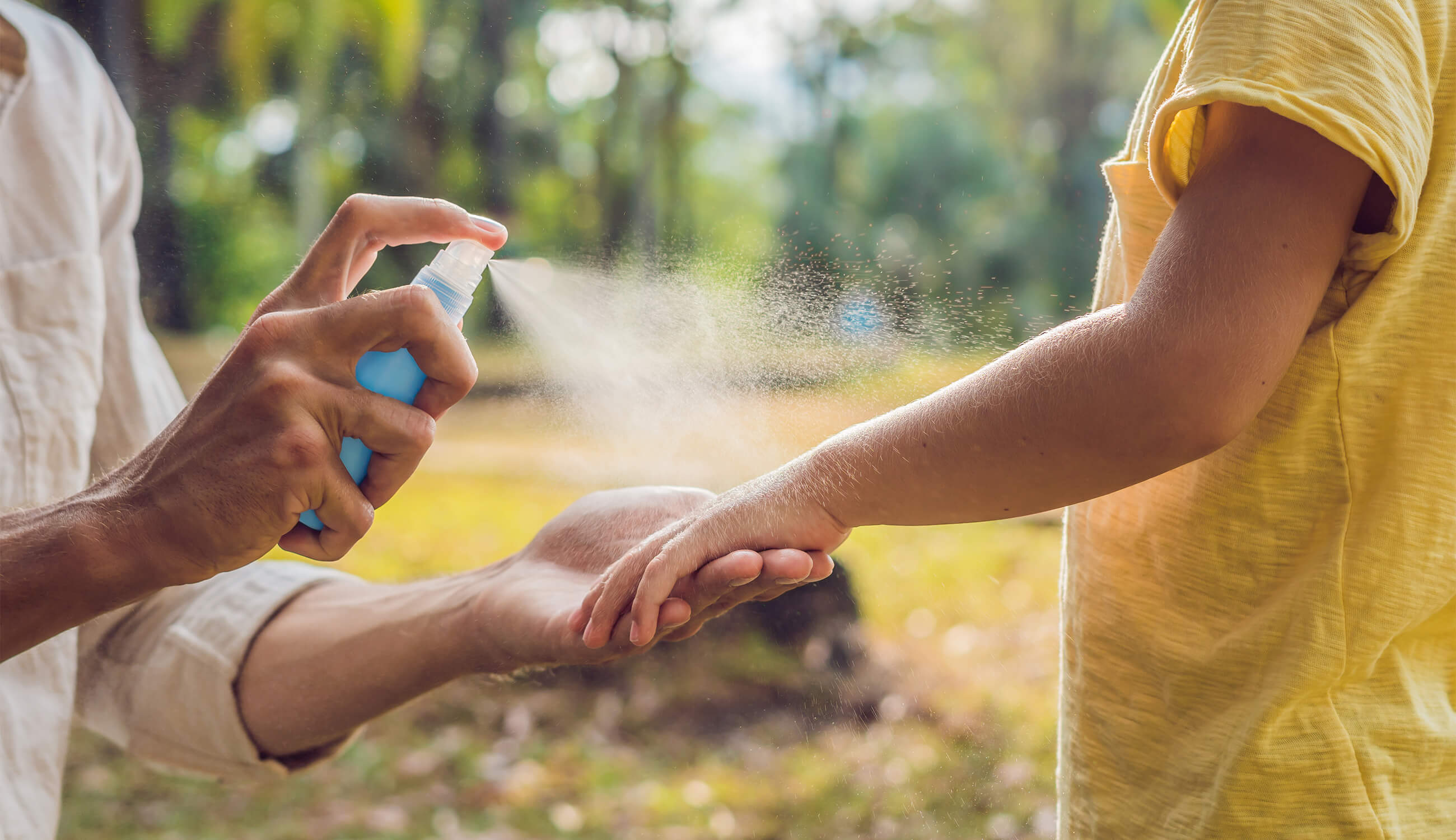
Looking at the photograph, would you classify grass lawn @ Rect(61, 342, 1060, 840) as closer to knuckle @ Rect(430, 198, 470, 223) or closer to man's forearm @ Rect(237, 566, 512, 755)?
man's forearm @ Rect(237, 566, 512, 755)

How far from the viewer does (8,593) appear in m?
0.78

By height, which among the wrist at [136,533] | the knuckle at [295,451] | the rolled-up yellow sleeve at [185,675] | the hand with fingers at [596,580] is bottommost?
the rolled-up yellow sleeve at [185,675]

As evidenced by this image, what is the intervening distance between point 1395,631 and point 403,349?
77 centimetres

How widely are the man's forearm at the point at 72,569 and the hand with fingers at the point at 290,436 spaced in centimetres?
2

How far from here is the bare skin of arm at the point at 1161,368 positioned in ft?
2.08

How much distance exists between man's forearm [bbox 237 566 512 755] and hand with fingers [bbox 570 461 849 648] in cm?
26

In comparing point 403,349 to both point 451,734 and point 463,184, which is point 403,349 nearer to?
point 451,734

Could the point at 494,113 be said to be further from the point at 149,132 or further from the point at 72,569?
the point at 72,569

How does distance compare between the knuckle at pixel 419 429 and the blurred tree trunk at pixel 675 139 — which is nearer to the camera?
the knuckle at pixel 419 429

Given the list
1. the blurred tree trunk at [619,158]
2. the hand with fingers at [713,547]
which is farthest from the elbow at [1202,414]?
the blurred tree trunk at [619,158]

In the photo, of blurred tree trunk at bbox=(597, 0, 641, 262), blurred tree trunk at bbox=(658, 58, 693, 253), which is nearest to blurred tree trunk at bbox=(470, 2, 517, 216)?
blurred tree trunk at bbox=(597, 0, 641, 262)

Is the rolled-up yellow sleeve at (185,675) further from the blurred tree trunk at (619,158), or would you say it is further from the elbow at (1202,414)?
the blurred tree trunk at (619,158)

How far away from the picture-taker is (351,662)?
1068 millimetres

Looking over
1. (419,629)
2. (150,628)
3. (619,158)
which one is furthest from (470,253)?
(619,158)
